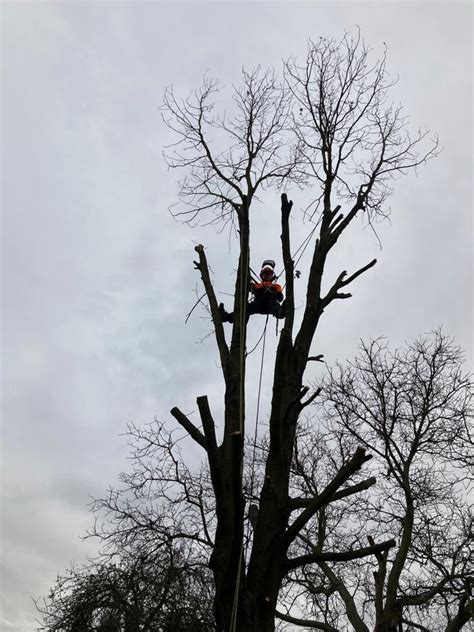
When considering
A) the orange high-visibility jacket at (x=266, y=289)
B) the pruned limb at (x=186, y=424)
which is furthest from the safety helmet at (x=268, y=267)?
the pruned limb at (x=186, y=424)

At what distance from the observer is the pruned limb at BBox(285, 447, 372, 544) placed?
11.7 feet

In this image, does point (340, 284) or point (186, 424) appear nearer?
point (186, 424)

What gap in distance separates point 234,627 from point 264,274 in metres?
3.74

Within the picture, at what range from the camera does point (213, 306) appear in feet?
16.5

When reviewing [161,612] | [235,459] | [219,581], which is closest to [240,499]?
[235,459]

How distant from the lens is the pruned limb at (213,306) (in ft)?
15.6

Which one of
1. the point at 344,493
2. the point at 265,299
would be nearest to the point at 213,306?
the point at 265,299

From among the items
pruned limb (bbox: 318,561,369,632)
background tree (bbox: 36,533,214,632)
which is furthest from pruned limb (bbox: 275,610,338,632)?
background tree (bbox: 36,533,214,632)

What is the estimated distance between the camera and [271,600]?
3652 millimetres

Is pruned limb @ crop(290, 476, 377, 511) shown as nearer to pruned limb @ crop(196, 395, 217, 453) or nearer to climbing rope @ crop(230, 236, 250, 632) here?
climbing rope @ crop(230, 236, 250, 632)

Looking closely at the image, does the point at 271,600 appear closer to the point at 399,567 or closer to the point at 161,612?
the point at 161,612

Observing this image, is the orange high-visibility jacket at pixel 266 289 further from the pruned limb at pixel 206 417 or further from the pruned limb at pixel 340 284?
the pruned limb at pixel 206 417

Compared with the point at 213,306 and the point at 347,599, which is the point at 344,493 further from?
the point at 347,599

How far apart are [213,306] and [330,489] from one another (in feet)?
6.23
